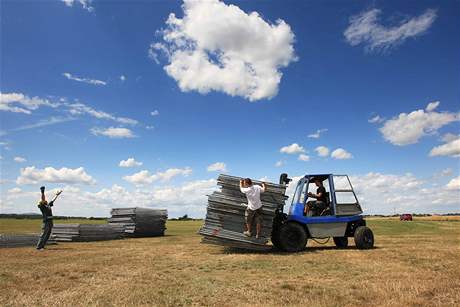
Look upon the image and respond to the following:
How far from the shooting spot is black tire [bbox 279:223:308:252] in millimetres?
13008

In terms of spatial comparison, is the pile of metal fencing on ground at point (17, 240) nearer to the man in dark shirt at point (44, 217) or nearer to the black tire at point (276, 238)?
the man in dark shirt at point (44, 217)

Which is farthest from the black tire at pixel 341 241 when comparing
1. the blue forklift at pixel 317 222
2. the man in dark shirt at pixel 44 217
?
the man in dark shirt at pixel 44 217

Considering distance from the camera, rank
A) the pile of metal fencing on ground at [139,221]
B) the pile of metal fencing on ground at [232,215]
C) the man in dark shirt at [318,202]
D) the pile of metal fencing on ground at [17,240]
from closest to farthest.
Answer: the pile of metal fencing on ground at [232,215], the man in dark shirt at [318,202], the pile of metal fencing on ground at [17,240], the pile of metal fencing on ground at [139,221]

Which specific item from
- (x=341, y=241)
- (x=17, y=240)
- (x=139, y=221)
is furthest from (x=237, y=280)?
(x=139, y=221)

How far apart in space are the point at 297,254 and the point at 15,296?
7.80 m

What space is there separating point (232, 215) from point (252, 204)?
861 mm

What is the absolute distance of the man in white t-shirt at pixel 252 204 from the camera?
12547 millimetres

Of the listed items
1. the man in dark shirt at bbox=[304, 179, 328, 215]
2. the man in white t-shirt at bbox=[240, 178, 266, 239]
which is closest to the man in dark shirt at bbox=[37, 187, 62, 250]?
the man in white t-shirt at bbox=[240, 178, 266, 239]

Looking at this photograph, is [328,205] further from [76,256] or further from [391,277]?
[76,256]

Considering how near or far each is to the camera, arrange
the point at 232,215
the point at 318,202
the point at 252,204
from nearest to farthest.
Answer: the point at 252,204 → the point at 232,215 → the point at 318,202

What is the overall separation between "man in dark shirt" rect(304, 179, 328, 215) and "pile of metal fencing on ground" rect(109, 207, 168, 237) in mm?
12814

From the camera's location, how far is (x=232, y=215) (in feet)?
42.7

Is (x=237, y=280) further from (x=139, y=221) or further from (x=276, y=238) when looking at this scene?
(x=139, y=221)

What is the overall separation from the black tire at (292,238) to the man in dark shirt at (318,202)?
94 cm
